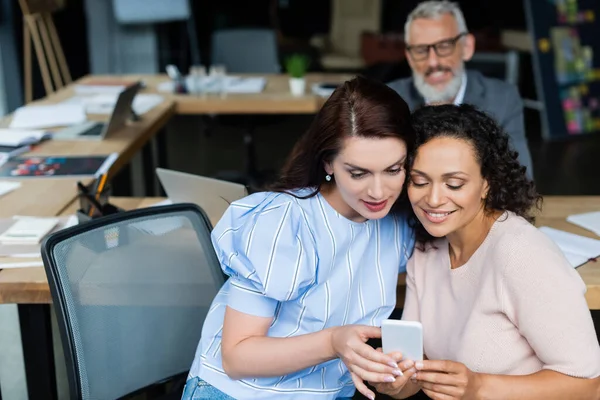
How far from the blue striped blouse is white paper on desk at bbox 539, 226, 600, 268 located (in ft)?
1.96

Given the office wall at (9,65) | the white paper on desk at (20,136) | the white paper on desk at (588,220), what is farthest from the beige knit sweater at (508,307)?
the office wall at (9,65)

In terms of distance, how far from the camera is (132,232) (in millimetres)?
1845

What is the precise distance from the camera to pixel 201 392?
1697mm

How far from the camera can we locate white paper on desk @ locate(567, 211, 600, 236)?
7.69 ft

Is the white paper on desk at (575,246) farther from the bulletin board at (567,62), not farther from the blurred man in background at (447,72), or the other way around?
the bulletin board at (567,62)

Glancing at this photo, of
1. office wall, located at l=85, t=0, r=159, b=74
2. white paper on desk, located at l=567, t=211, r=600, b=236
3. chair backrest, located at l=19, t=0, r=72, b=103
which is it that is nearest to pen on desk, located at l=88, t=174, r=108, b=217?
white paper on desk, located at l=567, t=211, r=600, b=236

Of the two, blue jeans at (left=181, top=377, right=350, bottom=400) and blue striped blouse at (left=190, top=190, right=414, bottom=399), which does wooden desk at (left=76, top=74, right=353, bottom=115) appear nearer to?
blue striped blouse at (left=190, top=190, right=414, bottom=399)

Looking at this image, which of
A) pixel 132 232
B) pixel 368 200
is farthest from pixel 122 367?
pixel 368 200

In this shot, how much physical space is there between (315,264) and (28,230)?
1055 millimetres

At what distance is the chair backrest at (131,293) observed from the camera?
1717 mm

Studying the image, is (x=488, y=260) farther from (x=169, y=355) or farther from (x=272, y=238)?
(x=169, y=355)

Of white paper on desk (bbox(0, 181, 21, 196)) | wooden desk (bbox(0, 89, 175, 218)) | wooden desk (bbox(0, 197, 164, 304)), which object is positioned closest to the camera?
wooden desk (bbox(0, 197, 164, 304))

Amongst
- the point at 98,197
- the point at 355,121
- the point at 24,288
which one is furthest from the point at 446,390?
the point at 98,197

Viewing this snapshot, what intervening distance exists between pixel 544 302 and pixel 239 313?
2.06ft
